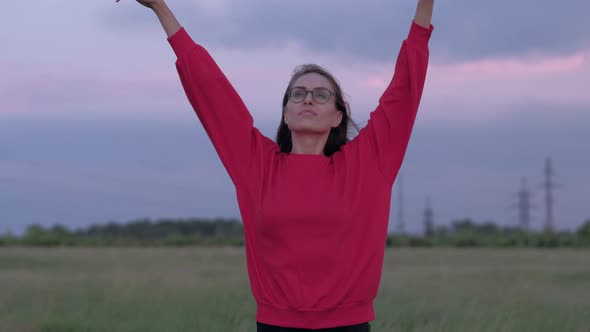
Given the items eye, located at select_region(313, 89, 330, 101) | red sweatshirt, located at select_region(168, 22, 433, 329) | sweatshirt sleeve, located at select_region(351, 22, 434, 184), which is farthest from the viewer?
eye, located at select_region(313, 89, 330, 101)

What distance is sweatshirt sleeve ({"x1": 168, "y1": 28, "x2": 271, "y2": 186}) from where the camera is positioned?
10.5 feet

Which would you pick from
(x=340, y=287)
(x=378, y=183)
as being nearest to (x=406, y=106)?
→ (x=378, y=183)

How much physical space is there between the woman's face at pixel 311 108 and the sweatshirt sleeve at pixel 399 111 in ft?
0.51

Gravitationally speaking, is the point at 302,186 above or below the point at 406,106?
below

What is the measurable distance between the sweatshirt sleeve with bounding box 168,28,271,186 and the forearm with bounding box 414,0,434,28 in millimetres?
737

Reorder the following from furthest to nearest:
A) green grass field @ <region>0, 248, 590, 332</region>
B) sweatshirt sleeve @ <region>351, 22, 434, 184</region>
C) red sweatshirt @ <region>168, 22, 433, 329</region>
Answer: green grass field @ <region>0, 248, 590, 332</region>
sweatshirt sleeve @ <region>351, 22, 434, 184</region>
red sweatshirt @ <region>168, 22, 433, 329</region>

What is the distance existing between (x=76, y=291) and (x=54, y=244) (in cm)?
2708

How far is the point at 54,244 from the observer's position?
3553 cm

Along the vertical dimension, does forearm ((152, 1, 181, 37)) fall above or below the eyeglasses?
above

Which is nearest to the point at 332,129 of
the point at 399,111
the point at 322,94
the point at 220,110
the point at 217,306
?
the point at 322,94

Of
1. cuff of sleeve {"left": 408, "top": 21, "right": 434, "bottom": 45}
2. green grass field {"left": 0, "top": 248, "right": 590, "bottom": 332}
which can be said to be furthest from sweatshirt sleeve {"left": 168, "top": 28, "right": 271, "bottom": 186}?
green grass field {"left": 0, "top": 248, "right": 590, "bottom": 332}

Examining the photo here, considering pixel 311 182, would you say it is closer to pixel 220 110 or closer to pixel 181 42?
pixel 220 110

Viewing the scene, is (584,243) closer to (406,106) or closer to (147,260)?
(147,260)

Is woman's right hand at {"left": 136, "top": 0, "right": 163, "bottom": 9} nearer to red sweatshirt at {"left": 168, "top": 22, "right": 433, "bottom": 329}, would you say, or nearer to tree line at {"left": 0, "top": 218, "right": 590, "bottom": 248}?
red sweatshirt at {"left": 168, "top": 22, "right": 433, "bottom": 329}
